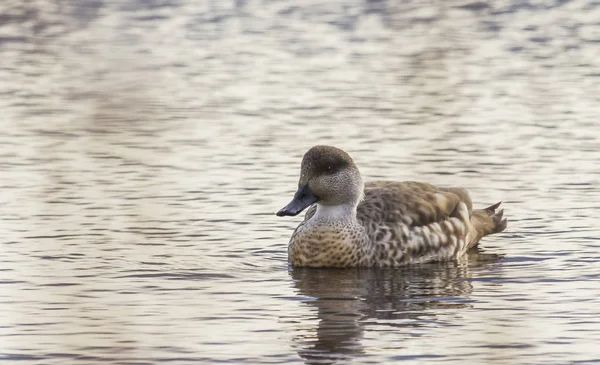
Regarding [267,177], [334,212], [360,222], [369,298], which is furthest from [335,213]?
[267,177]

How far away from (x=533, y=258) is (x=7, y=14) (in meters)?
6.34

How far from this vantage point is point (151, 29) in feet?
66.3

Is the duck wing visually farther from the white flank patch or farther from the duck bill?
the duck bill

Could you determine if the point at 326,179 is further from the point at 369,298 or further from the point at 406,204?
the point at 369,298

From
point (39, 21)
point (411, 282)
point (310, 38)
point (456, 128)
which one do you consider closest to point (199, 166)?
point (456, 128)

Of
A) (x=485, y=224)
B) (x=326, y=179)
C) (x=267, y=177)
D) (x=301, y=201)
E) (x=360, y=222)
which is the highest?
(x=326, y=179)

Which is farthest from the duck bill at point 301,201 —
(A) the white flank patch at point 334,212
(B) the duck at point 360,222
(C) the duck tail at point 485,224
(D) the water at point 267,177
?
(C) the duck tail at point 485,224

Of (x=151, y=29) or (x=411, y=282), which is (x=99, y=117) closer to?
(x=411, y=282)

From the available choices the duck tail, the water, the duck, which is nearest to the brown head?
the duck

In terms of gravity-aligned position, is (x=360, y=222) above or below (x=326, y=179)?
below

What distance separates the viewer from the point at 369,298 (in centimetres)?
987

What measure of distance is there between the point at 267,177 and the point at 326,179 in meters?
2.71

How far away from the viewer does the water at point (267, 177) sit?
7.32 m

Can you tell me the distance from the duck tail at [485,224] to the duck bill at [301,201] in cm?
136
